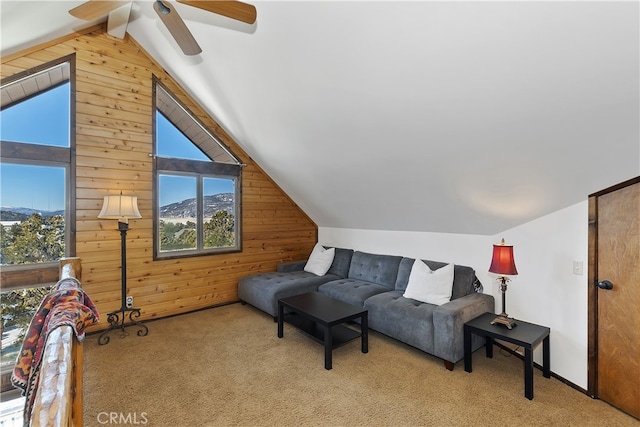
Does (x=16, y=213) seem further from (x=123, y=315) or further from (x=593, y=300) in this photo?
(x=593, y=300)

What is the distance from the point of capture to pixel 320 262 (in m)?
4.63

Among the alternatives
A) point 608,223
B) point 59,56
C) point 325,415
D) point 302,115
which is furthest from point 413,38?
point 59,56

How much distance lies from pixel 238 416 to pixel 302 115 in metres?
2.58

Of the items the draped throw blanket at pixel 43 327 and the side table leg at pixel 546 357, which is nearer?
the draped throw blanket at pixel 43 327

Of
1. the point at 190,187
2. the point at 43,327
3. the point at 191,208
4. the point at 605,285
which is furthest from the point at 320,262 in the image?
the point at 43,327

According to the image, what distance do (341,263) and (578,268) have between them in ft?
9.25

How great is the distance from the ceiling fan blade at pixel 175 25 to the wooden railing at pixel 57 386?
1774 mm

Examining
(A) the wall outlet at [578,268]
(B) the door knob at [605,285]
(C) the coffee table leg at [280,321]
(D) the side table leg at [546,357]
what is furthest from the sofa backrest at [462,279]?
(C) the coffee table leg at [280,321]

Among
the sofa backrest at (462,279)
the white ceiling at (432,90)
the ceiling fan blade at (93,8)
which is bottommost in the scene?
the sofa backrest at (462,279)

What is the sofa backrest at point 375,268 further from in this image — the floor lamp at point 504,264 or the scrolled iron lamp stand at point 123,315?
the scrolled iron lamp stand at point 123,315

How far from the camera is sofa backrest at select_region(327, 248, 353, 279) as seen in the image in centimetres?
456

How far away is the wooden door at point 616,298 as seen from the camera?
203 centimetres

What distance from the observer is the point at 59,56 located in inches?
125

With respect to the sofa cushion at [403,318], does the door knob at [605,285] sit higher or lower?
higher
